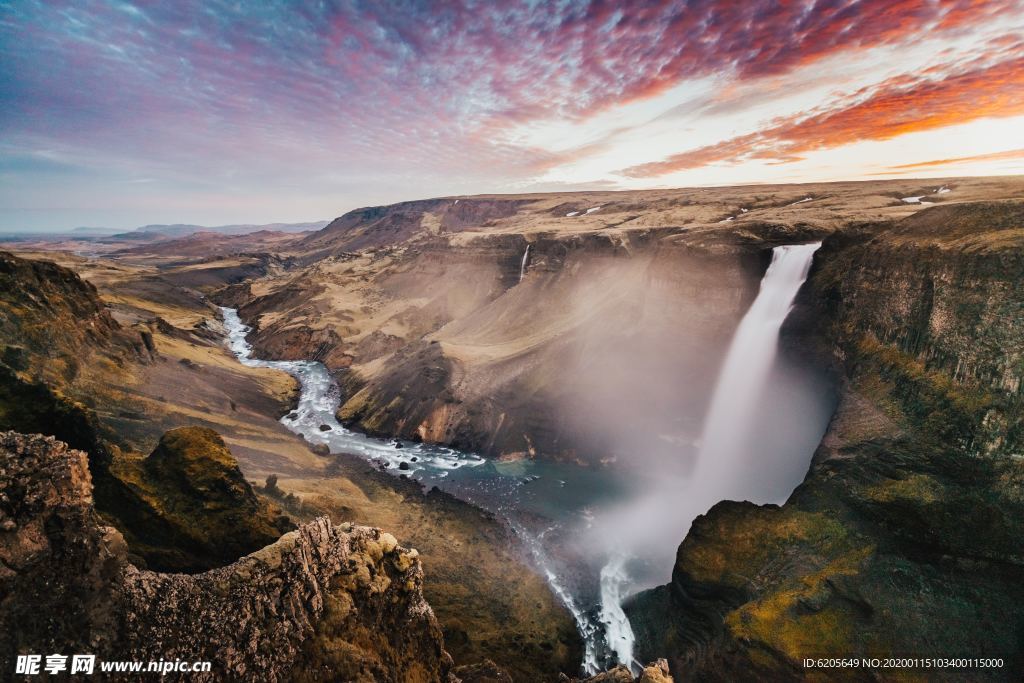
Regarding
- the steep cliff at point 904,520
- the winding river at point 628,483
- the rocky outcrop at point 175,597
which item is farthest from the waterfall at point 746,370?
the rocky outcrop at point 175,597

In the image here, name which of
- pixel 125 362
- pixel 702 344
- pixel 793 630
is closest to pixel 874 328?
pixel 702 344

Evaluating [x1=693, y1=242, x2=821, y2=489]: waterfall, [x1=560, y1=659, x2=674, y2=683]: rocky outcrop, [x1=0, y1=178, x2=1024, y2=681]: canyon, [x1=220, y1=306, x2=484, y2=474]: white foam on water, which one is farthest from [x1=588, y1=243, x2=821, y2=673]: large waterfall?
[x1=220, y1=306, x2=484, y2=474]: white foam on water

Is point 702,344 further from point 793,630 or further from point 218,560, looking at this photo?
point 218,560

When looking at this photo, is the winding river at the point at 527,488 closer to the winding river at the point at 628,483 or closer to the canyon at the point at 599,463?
the winding river at the point at 628,483

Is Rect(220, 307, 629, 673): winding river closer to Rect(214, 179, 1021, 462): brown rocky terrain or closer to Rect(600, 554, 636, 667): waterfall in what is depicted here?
Rect(600, 554, 636, 667): waterfall

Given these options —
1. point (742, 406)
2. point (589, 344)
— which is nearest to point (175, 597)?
point (742, 406)
